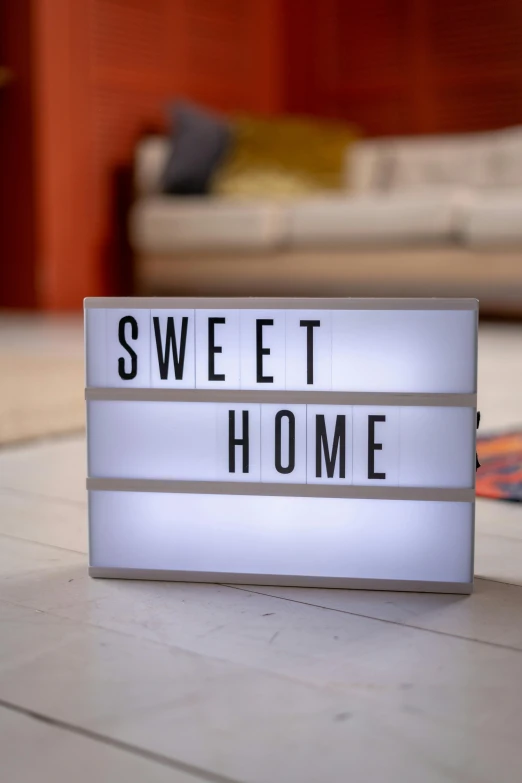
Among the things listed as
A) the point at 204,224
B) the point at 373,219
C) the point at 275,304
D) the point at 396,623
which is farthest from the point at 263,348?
the point at 204,224

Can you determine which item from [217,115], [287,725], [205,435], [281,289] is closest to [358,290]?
[281,289]

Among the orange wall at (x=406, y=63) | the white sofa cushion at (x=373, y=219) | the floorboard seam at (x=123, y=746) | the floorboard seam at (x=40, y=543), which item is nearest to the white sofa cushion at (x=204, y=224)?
the white sofa cushion at (x=373, y=219)

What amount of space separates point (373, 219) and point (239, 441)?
3.26 m

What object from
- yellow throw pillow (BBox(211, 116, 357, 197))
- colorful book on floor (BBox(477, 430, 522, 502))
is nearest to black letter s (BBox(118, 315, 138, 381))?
colorful book on floor (BBox(477, 430, 522, 502))

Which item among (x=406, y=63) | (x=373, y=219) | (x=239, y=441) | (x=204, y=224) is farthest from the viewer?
(x=406, y=63)

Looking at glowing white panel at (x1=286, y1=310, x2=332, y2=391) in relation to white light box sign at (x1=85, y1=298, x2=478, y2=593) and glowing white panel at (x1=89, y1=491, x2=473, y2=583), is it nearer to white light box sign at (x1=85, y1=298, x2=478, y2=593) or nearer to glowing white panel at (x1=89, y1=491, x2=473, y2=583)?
white light box sign at (x1=85, y1=298, x2=478, y2=593)

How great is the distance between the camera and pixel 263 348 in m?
0.93

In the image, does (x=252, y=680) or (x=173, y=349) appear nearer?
(x=252, y=680)

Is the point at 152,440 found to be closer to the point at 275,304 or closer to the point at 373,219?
the point at 275,304

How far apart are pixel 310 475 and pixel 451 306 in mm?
204

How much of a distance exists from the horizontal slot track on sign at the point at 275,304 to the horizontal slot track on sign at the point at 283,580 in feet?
0.83

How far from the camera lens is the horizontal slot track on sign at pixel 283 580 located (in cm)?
92

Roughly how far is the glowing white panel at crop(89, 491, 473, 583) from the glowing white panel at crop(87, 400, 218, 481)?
0.08ft

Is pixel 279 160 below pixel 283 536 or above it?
above
